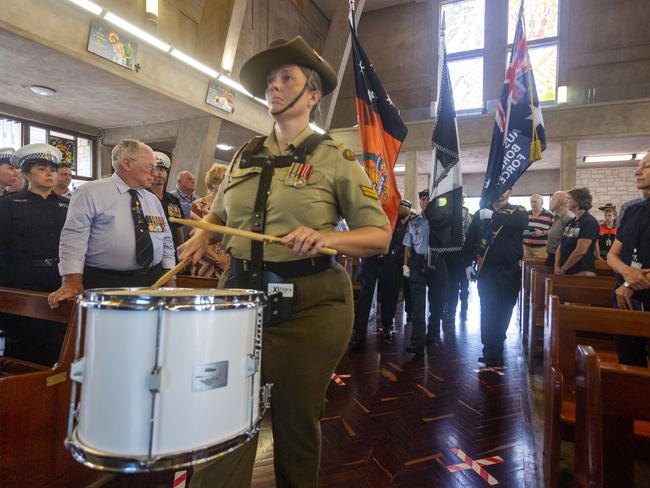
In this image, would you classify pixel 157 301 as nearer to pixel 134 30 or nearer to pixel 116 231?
pixel 116 231

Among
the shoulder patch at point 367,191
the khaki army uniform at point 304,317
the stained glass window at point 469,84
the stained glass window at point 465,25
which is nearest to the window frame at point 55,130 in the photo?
the khaki army uniform at point 304,317

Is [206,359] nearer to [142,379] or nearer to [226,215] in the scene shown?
[142,379]

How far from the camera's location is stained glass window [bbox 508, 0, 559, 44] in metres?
14.1

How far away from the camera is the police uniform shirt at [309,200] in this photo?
1340 mm

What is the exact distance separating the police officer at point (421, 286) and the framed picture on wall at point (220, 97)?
19.7 feet

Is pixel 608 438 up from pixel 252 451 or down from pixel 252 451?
up

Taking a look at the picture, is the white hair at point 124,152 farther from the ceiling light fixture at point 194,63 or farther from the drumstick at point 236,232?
the ceiling light fixture at point 194,63

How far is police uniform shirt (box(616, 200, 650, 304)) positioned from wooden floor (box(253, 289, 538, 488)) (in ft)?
4.04

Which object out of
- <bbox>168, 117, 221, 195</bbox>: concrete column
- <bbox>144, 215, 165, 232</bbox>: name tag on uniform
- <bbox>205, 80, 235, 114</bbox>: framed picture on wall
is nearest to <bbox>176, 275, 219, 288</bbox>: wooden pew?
<bbox>144, 215, 165, 232</bbox>: name tag on uniform

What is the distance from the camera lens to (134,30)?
7012 mm

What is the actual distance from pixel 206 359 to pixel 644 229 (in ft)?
9.33

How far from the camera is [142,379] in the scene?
37.4 inches

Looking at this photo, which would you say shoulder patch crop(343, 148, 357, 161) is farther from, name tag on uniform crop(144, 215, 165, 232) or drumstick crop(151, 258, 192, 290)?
name tag on uniform crop(144, 215, 165, 232)

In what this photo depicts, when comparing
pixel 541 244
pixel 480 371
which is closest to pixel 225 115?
pixel 541 244
